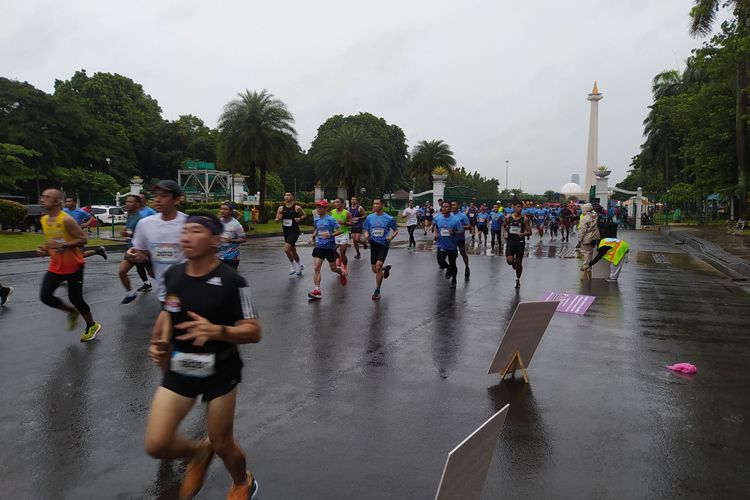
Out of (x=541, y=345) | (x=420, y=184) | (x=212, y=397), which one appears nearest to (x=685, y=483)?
(x=212, y=397)

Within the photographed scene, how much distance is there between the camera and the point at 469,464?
2.60 m

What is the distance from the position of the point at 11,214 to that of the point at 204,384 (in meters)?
25.2

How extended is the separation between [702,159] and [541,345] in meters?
34.9

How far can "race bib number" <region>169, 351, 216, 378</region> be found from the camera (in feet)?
10.6

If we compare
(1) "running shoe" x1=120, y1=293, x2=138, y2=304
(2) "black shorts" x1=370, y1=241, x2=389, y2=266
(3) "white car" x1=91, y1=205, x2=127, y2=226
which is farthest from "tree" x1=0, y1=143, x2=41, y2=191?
(2) "black shorts" x1=370, y1=241, x2=389, y2=266

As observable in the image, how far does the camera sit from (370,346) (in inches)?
288

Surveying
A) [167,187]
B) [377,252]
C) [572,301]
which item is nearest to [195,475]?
[167,187]

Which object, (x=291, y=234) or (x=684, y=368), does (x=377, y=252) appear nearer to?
(x=291, y=234)

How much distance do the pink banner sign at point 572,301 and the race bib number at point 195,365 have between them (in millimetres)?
7145

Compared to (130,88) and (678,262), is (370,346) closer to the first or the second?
(678,262)

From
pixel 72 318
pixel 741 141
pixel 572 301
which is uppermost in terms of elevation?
pixel 741 141

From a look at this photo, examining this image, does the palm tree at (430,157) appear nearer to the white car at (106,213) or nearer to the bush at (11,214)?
the white car at (106,213)

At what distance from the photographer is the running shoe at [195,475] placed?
3.34 m

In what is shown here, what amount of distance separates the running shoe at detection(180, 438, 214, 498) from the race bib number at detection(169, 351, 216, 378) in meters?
0.50
